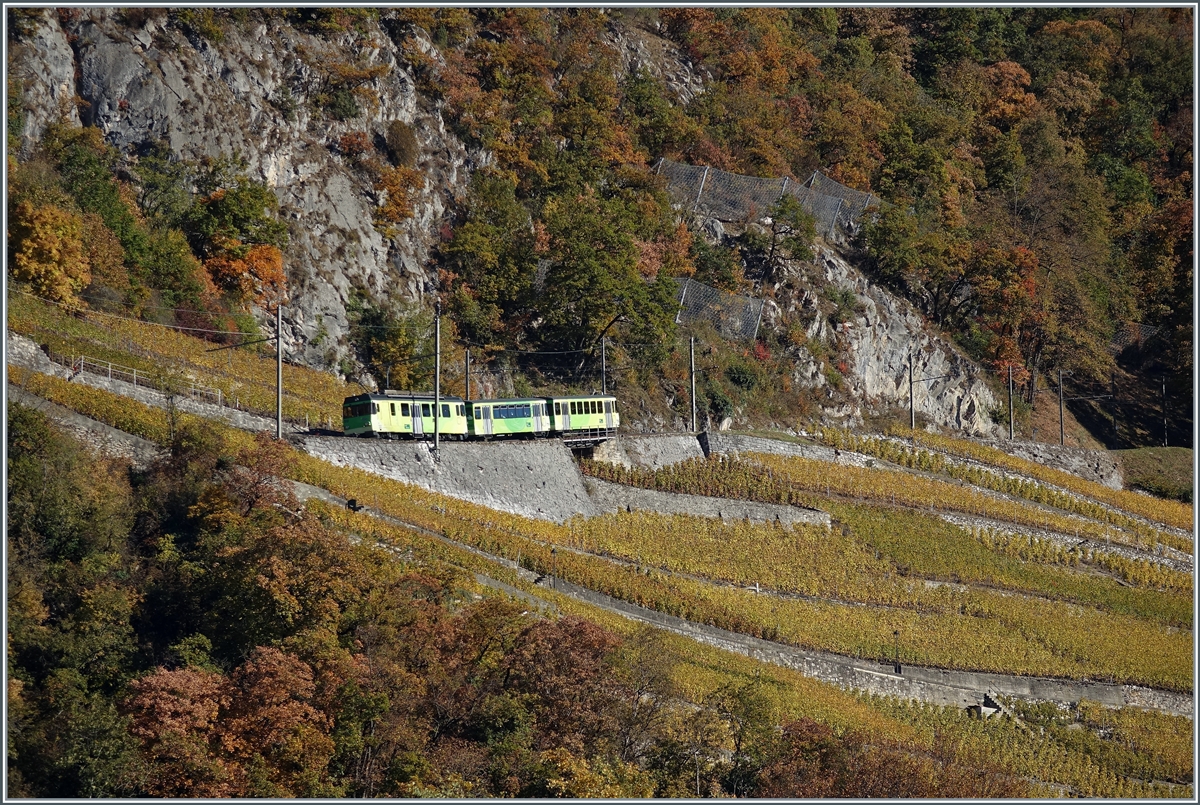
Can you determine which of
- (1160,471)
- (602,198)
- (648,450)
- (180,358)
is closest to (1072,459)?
(1160,471)

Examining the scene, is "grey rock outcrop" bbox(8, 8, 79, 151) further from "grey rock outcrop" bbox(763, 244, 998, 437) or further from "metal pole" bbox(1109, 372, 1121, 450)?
"metal pole" bbox(1109, 372, 1121, 450)

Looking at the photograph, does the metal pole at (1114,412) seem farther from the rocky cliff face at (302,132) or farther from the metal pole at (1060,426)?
the rocky cliff face at (302,132)

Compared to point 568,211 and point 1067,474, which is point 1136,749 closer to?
point 1067,474

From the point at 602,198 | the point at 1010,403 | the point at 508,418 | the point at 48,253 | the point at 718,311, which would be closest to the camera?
the point at 48,253

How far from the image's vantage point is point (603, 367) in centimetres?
5944

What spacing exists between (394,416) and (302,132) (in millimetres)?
17996

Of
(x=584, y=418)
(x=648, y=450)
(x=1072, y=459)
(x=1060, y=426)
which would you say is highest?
(x=584, y=418)

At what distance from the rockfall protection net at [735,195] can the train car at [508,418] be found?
22802 millimetres

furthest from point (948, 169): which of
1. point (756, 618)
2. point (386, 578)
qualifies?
point (386, 578)

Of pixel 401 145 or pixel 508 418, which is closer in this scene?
pixel 508 418

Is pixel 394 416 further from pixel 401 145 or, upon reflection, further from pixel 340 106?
pixel 401 145

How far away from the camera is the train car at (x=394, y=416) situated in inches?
1954

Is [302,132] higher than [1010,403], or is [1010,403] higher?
[302,132]

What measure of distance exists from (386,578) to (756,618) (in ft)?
44.7
